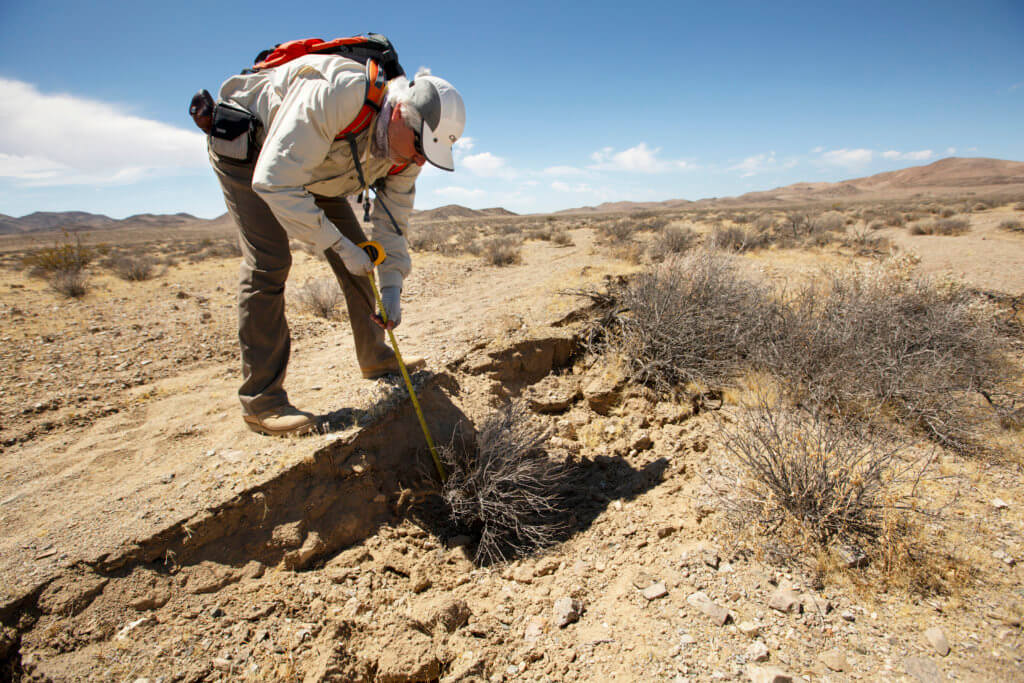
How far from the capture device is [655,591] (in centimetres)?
197

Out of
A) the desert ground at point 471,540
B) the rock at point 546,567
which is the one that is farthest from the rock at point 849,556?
the rock at point 546,567

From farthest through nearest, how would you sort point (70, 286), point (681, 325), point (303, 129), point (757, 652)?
point (70, 286) < point (681, 325) < point (303, 129) < point (757, 652)

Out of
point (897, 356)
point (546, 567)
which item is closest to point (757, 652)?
point (546, 567)

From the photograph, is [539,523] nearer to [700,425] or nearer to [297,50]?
[700,425]

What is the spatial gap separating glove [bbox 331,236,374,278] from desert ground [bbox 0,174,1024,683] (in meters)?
0.82

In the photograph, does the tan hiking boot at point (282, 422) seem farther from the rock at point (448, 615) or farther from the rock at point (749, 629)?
the rock at point (749, 629)

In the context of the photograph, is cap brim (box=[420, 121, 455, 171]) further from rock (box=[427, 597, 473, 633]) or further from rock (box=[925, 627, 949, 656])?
rock (box=[925, 627, 949, 656])

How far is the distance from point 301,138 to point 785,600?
272cm

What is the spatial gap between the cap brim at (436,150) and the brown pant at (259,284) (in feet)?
2.74

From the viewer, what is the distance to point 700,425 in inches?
128

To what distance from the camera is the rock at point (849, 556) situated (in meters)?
1.90

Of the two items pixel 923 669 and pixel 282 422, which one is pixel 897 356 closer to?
pixel 923 669

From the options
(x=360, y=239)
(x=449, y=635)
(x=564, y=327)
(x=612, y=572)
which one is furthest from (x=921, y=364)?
(x=360, y=239)

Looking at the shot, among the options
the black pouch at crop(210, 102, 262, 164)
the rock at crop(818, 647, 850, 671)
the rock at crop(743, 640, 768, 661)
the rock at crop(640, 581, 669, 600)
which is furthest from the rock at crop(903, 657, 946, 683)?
the black pouch at crop(210, 102, 262, 164)
